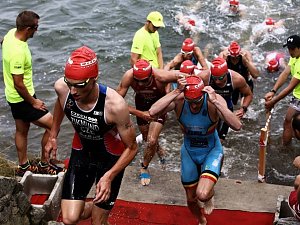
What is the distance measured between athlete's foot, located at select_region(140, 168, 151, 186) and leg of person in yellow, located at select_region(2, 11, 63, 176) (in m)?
1.15

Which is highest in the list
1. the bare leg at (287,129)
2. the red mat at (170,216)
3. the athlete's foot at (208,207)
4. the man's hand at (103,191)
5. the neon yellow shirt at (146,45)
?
the man's hand at (103,191)

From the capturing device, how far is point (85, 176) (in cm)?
558

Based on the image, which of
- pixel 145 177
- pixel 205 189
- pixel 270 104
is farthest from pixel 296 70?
pixel 205 189

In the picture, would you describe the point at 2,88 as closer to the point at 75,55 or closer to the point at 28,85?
the point at 28,85

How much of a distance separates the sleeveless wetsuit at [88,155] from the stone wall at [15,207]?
0.43m

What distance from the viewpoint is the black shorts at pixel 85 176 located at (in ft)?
18.1

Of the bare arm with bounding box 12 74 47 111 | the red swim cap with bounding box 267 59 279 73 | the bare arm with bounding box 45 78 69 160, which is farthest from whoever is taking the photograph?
the red swim cap with bounding box 267 59 279 73

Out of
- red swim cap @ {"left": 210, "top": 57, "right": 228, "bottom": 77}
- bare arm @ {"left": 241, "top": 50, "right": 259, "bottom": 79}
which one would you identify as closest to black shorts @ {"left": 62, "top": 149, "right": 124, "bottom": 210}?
red swim cap @ {"left": 210, "top": 57, "right": 228, "bottom": 77}

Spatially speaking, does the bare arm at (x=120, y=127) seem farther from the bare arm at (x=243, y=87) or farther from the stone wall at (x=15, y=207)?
the bare arm at (x=243, y=87)

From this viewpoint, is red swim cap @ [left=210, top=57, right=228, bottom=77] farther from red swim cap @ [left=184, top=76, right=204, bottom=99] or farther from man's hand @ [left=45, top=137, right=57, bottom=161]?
man's hand @ [left=45, top=137, right=57, bottom=161]

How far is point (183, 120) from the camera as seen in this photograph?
6117 mm

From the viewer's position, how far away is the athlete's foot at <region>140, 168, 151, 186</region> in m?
7.37

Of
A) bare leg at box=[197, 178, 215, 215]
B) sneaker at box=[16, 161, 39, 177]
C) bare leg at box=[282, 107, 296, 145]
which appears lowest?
bare leg at box=[282, 107, 296, 145]

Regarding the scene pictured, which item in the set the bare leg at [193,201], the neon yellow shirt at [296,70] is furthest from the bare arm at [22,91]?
the neon yellow shirt at [296,70]
